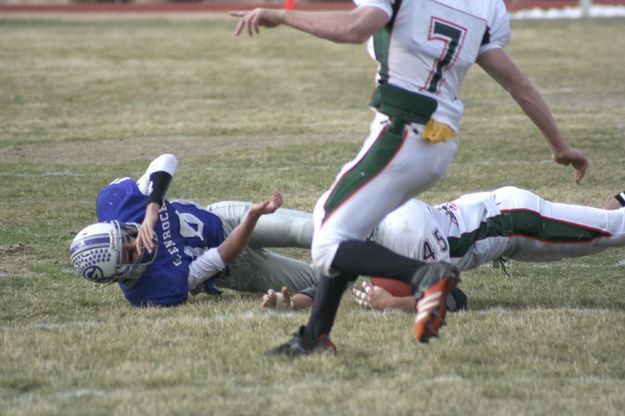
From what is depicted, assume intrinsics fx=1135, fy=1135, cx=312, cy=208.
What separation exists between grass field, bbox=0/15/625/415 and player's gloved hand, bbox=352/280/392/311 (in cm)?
7

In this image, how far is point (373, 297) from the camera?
6.03 metres

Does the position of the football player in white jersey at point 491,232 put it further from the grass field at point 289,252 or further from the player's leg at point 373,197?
the player's leg at point 373,197

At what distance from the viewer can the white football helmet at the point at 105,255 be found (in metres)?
5.91

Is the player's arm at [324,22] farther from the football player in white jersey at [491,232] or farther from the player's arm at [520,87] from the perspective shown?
the football player in white jersey at [491,232]

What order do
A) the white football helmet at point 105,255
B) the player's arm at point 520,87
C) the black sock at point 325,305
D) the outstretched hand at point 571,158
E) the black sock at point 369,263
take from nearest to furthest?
the black sock at point 369,263, the black sock at point 325,305, the player's arm at point 520,87, the outstretched hand at point 571,158, the white football helmet at point 105,255

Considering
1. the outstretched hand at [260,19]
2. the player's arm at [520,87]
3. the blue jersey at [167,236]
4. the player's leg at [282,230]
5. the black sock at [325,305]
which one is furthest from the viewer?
the player's leg at [282,230]

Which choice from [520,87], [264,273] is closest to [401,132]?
[520,87]

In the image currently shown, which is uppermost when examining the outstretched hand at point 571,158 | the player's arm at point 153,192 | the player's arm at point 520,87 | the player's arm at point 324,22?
the player's arm at point 324,22

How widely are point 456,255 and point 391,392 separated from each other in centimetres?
187

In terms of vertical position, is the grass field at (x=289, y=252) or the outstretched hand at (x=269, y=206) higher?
the outstretched hand at (x=269, y=206)

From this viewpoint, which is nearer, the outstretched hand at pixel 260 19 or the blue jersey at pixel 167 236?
the outstretched hand at pixel 260 19

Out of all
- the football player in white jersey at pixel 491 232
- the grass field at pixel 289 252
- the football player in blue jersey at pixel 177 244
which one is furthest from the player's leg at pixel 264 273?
the football player in white jersey at pixel 491 232

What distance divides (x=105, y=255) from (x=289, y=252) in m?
2.17

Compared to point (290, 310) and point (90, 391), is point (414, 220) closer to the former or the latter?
point (290, 310)
